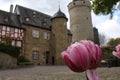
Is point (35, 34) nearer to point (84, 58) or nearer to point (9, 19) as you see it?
point (9, 19)

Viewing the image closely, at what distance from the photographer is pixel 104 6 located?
10453 mm

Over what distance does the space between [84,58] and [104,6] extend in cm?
987

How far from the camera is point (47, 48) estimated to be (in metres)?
36.0

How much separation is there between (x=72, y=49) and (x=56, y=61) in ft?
109

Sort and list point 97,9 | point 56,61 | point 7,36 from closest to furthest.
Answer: point 97,9, point 7,36, point 56,61

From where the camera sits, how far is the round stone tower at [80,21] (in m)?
41.4

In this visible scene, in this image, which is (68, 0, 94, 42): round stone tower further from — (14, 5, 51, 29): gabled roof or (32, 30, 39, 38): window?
(32, 30, 39, 38): window

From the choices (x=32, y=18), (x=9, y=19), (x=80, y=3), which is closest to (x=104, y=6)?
(x=9, y=19)

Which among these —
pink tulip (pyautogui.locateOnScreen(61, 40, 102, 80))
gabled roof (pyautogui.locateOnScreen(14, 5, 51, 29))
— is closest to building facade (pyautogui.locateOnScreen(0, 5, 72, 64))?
gabled roof (pyautogui.locateOnScreen(14, 5, 51, 29))

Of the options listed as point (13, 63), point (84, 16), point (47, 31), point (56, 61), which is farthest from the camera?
point (84, 16)

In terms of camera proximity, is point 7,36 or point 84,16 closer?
point 7,36

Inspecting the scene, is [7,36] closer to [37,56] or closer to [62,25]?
[37,56]

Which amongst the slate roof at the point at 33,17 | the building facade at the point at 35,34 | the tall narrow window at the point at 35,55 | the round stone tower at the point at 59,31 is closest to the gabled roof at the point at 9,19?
the building facade at the point at 35,34

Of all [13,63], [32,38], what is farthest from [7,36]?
[13,63]
